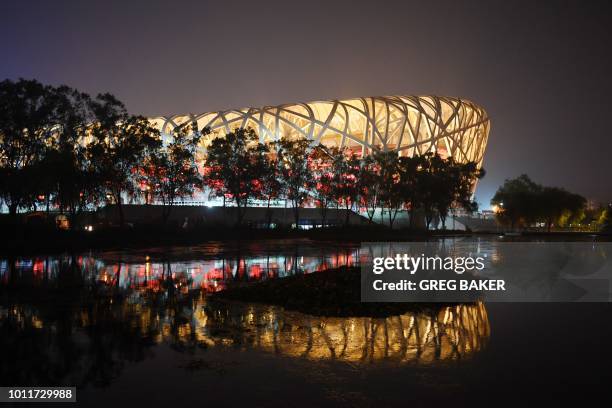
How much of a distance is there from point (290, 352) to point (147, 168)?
37401mm

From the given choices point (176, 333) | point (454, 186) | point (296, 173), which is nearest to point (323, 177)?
point (296, 173)

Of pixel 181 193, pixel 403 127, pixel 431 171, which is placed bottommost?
pixel 181 193

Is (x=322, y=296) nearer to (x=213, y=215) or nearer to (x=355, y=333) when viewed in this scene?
(x=355, y=333)

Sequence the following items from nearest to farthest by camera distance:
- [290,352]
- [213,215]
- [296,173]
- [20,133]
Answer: [290,352], [20,133], [296,173], [213,215]

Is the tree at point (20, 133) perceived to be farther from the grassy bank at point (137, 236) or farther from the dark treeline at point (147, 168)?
the grassy bank at point (137, 236)

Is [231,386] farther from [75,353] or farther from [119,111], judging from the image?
[119,111]

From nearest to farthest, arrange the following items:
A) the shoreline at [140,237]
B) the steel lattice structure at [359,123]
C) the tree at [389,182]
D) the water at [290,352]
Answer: the water at [290,352] → the shoreline at [140,237] → the tree at [389,182] → the steel lattice structure at [359,123]

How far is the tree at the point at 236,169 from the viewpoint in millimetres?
47250

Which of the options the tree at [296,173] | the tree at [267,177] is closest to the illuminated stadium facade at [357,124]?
the tree at [296,173]

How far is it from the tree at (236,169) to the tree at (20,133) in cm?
1730

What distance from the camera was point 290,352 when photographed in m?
6.89

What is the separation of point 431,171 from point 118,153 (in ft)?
110

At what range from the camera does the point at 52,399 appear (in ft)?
17.1

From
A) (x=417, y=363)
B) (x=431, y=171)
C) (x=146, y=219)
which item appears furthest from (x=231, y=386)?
(x=431, y=171)
